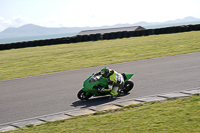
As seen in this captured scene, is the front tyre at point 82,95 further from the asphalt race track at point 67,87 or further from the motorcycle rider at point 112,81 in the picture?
the motorcycle rider at point 112,81

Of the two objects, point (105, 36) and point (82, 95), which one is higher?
point (105, 36)

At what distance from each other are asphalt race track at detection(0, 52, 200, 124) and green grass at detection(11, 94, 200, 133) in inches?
49.5

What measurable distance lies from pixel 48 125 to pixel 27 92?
4.29 m

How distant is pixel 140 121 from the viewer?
5.62 metres

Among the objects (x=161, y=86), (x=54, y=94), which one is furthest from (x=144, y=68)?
(x=54, y=94)

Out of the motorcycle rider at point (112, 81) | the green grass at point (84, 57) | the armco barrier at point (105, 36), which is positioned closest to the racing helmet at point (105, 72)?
the motorcycle rider at point (112, 81)

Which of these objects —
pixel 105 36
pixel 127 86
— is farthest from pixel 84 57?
pixel 105 36

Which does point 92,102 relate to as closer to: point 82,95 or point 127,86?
point 82,95

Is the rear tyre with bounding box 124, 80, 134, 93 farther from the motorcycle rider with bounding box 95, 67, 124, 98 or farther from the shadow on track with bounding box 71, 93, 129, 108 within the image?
the shadow on track with bounding box 71, 93, 129, 108

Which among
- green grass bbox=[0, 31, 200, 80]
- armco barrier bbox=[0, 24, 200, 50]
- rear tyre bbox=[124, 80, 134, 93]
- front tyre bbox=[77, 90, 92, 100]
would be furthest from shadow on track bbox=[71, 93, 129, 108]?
armco barrier bbox=[0, 24, 200, 50]

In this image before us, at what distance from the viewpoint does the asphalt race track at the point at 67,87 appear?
7.82 meters

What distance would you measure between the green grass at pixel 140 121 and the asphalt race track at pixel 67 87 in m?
1.26

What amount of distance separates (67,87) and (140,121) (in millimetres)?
5074

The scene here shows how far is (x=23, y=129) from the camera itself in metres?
6.09
